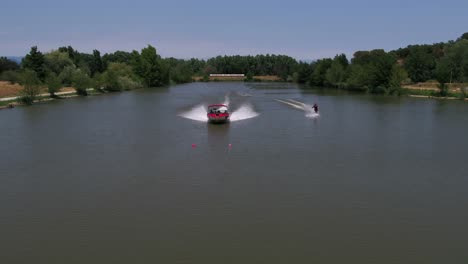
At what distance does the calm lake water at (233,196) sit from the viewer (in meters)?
15.5

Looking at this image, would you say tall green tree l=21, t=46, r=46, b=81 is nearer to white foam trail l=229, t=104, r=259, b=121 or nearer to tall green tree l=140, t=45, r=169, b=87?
tall green tree l=140, t=45, r=169, b=87

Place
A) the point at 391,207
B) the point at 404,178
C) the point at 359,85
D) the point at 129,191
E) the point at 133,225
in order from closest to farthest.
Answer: the point at 133,225 < the point at 391,207 < the point at 129,191 < the point at 404,178 < the point at 359,85

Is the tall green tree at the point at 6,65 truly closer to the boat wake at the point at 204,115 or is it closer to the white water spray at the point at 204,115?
the boat wake at the point at 204,115

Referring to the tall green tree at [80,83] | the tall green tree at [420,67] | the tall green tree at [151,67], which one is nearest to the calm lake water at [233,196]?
the tall green tree at [80,83]

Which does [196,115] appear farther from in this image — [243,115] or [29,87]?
[29,87]

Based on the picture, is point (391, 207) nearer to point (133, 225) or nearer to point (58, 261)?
point (133, 225)

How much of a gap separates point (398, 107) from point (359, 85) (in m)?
40.5

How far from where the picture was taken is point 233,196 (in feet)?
69.4

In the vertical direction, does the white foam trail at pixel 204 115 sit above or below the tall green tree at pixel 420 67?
below

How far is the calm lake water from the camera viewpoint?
15523 millimetres

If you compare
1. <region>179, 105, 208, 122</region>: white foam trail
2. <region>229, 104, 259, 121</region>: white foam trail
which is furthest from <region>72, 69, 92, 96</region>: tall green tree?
<region>229, 104, 259, 121</region>: white foam trail

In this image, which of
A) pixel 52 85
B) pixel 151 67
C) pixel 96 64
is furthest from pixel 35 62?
pixel 96 64

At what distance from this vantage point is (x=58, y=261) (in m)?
14.6

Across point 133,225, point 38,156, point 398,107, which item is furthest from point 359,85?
point 133,225
